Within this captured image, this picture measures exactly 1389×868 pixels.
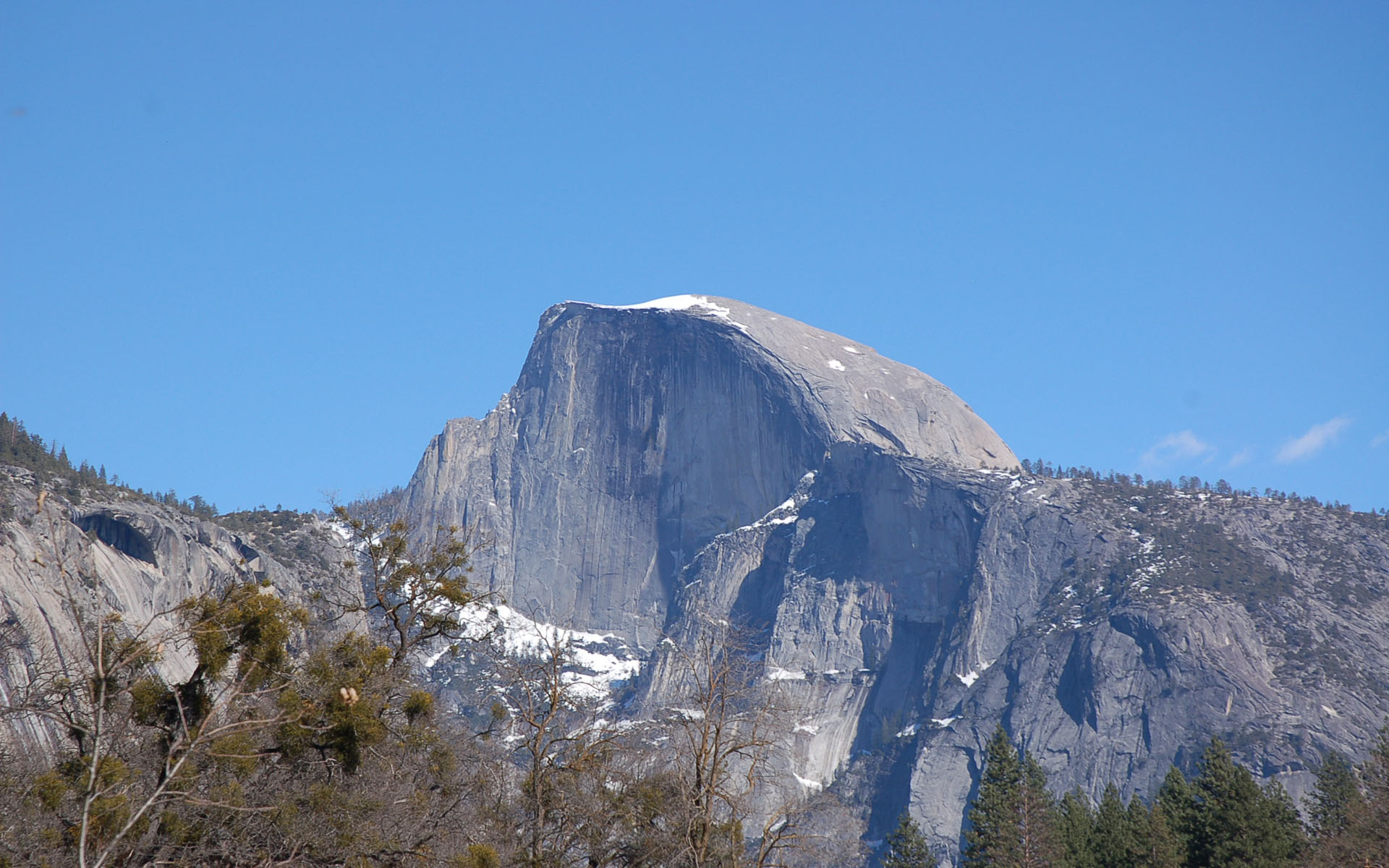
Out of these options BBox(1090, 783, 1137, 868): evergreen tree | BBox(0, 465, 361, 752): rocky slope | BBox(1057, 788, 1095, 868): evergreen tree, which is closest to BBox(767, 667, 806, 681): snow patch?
BBox(0, 465, 361, 752): rocky slope

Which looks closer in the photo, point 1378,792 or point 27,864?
point 27,864

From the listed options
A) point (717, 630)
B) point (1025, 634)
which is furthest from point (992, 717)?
point (717, 630)

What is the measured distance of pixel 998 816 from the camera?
199 feet

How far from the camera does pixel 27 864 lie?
16.5 m

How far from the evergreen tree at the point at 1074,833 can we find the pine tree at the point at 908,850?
21.9 ft

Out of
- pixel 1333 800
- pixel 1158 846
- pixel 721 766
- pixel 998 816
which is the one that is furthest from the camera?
pixel 1333 800

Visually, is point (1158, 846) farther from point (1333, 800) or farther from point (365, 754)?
point (365, 754)

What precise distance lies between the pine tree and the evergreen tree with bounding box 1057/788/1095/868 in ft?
21.9

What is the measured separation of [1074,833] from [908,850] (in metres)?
8.26

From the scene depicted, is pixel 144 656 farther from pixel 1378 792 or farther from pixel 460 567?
pixel 1378 792

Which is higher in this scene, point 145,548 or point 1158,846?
point 145,548

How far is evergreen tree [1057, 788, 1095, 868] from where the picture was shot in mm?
53125

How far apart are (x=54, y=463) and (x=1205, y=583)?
141 metres

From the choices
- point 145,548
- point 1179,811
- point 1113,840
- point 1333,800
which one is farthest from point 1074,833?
point 145,548
